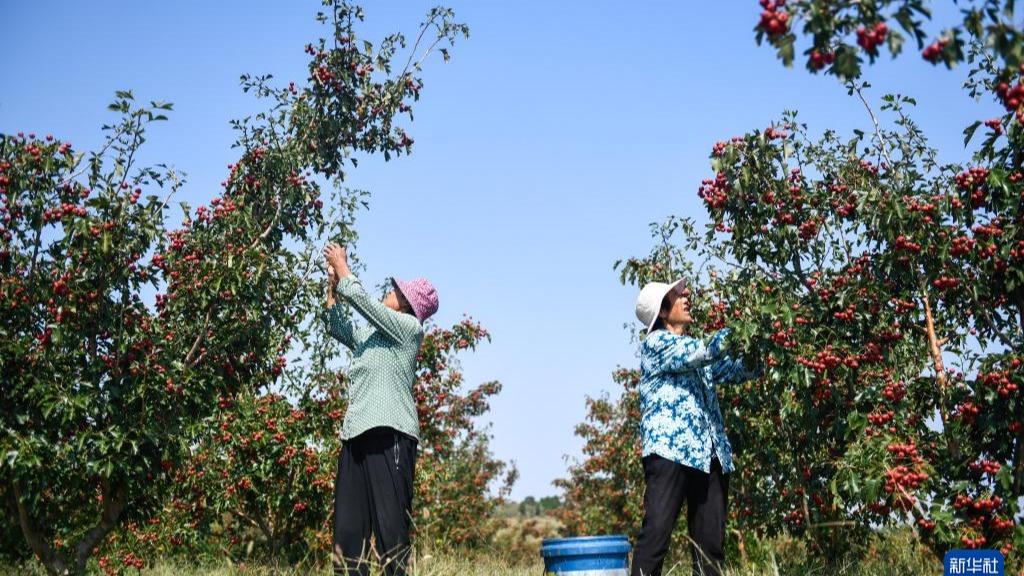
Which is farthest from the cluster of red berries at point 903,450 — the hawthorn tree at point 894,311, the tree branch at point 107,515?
the tree branch at point 107,515

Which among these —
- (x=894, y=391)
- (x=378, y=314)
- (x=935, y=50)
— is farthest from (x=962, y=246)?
(x=378, y=314)

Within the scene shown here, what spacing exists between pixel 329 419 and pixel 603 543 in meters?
4.21

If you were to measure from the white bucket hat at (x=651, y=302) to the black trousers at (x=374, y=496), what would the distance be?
1.22 metres

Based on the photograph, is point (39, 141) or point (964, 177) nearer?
point (964, 177)

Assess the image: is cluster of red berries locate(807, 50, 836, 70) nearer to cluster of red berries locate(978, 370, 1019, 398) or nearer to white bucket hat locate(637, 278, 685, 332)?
white bucket hat locate(637, 278, 685, 332)

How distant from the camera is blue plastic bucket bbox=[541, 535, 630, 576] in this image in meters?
4.09

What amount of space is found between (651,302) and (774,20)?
2146 millimetres

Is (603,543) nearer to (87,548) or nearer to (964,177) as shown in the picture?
(964,177)

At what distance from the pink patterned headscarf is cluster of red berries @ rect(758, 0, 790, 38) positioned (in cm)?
241

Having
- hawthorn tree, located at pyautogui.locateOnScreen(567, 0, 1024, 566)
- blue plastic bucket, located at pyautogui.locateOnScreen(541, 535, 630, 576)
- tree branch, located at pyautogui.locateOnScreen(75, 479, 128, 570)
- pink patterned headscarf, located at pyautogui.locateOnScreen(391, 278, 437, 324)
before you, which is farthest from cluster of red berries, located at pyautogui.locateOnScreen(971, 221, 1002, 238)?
tree branch, located at pyautogui.locateOnScreen(75, 479, 128, 570)

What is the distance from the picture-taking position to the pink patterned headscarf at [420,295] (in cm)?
440

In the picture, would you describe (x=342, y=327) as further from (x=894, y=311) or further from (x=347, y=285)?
(x=894, y=311)

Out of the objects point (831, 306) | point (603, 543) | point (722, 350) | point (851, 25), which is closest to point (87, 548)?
point (603, 543)

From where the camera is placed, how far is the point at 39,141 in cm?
527
